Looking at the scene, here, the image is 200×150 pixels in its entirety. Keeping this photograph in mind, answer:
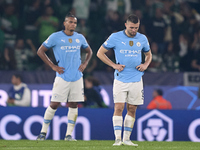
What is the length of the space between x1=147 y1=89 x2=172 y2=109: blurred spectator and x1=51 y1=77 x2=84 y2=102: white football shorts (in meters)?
4.13

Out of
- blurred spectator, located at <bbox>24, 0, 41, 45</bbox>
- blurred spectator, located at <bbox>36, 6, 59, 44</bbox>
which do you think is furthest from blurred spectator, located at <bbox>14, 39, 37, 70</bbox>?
blurred spectator, located at <bbox>24, 0, 41, 45</bbox>

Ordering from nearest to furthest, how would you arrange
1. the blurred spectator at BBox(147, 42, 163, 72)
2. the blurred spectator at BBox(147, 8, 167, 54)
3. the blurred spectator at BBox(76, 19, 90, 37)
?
the blurred spectator at BBox(147, 42, 163, 72) → the blurred spectator at BBox(76, 19, 90, 37) → the blurred spectator at BBox(147, 8, 167, 54)

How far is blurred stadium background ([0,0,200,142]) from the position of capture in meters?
12.3

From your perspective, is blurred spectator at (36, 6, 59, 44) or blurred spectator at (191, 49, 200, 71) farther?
blurred spectator at (191, 49, 200, 71)

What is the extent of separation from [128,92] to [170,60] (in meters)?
8.13

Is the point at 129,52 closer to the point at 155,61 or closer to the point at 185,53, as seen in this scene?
the point at 155,61

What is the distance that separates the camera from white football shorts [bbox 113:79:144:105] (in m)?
8.93

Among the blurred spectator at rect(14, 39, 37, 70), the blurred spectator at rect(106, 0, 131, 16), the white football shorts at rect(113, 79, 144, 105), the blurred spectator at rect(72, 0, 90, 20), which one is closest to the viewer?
the white football shorts at rect(113, 79, 144, 105)

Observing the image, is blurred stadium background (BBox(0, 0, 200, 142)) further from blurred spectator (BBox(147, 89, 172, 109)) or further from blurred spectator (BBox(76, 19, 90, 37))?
blurred spectator (BBox(147, 89, 172, 109))

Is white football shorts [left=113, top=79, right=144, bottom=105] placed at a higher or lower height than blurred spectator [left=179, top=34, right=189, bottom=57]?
lower

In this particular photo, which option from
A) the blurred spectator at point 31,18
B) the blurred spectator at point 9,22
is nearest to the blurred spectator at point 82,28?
the blurred spectator at point 31,18

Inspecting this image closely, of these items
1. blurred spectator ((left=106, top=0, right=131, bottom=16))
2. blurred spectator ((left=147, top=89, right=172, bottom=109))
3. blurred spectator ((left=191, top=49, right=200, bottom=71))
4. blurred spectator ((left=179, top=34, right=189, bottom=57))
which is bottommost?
blurred spectator ((left=147, top=89, right=172, bottom=109))

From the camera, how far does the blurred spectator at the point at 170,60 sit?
16.8 m

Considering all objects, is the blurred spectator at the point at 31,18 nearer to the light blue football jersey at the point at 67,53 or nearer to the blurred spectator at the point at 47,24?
the blurred spectator at the point at 47,24
